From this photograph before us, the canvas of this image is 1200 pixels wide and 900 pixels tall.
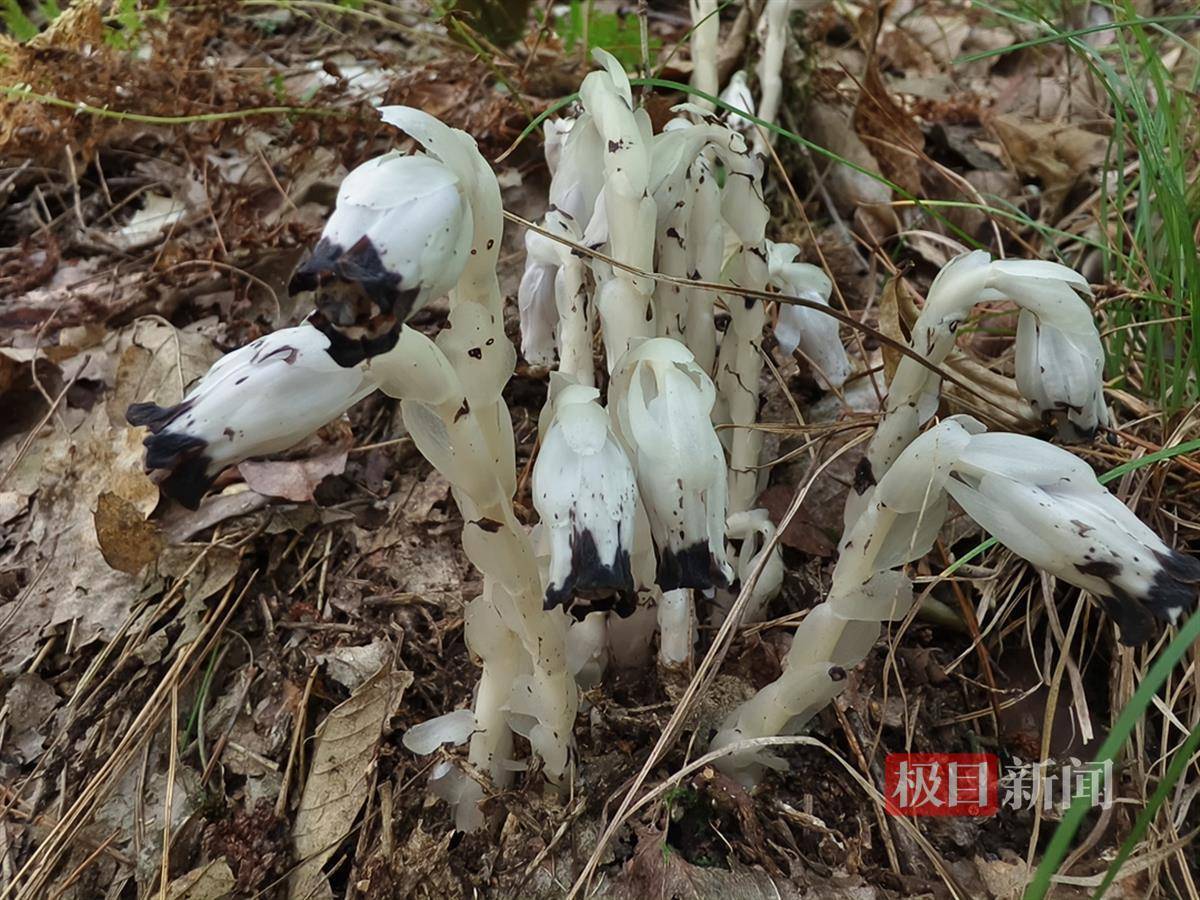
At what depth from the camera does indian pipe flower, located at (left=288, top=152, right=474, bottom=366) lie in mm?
768

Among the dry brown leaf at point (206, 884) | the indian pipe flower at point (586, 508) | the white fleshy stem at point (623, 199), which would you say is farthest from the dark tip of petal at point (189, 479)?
the dry brown leaf at point (206, 884)

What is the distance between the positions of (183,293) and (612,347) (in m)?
1.64

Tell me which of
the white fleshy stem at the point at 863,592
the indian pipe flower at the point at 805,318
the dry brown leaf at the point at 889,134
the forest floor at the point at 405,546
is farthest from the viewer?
the dry brown leaf at the point at 889,134

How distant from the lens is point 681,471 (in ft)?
3.20

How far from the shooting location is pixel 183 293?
2.42 meters

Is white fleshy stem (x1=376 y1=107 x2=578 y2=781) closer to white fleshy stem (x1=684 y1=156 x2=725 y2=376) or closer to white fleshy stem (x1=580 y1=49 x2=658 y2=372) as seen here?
white fleshy stem (x1=580 y1=49 x2=658 y2=372)

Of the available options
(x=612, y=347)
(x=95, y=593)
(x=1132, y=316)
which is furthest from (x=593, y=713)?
(x=1132, y=316)

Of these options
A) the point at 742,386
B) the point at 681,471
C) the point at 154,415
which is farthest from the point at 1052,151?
the point at 154,415

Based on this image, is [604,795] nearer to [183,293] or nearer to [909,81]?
[183,293]

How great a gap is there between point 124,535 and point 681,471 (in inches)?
54.5

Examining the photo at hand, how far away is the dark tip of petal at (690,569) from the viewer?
98 cm

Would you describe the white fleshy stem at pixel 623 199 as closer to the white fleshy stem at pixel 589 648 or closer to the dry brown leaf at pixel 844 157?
the white fleshy stem at pixel 589 648

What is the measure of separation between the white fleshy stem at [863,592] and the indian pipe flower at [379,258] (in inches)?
23.1

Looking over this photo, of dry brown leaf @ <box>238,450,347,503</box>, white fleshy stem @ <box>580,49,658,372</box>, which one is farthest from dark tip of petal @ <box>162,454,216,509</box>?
dry brown leaf @ <box>238,450,347,503</box>
